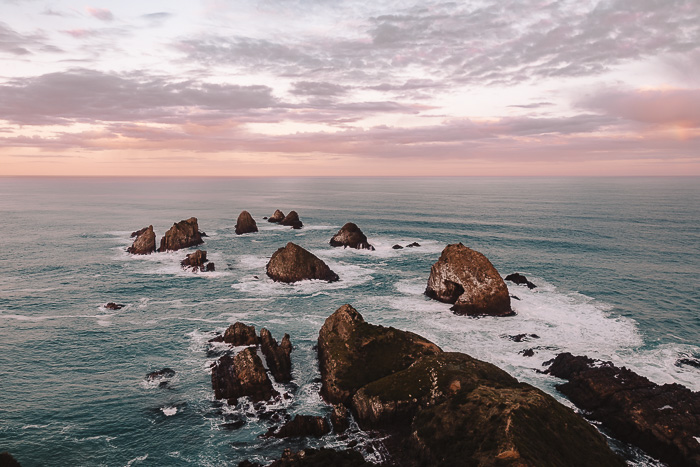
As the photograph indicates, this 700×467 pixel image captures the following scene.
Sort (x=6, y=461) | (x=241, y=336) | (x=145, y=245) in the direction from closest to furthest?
(x=6, y=461), (x=241, y=336), (x=145, y=245)

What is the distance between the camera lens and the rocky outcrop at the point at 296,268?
58.0 meters

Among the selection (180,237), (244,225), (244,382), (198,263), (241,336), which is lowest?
(244,382)

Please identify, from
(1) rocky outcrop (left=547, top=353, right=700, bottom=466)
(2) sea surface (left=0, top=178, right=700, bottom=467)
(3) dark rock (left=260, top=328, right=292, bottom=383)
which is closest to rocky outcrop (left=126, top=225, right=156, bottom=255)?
A: (2) sea surface (left=0, top=178, right=700, bottom=467)

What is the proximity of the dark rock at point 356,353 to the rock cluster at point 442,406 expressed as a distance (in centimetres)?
8

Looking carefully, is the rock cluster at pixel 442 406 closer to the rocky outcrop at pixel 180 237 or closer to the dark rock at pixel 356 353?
the dark rock at pixel 356 353

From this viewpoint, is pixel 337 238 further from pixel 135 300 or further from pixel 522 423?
pixel 522 423

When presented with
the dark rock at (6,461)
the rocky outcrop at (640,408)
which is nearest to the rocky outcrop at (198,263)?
the dark rock at (6,461)

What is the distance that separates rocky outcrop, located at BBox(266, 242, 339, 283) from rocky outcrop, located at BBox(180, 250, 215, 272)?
1095 centimetres

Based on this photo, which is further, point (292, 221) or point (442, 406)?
point (292, 221)

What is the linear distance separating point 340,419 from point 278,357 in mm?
9197

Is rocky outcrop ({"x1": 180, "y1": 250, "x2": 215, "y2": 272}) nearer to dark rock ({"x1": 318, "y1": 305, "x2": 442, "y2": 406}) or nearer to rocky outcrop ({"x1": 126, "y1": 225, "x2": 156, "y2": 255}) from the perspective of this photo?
rocky outcrop ({"x1": 126, "y1": 225, "x2": 156, "y2": 255})

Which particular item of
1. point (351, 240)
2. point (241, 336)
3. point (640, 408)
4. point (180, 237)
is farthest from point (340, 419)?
point (180, 237)

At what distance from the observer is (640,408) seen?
24.6 meters

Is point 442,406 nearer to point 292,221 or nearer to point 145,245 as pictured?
point 145,245
